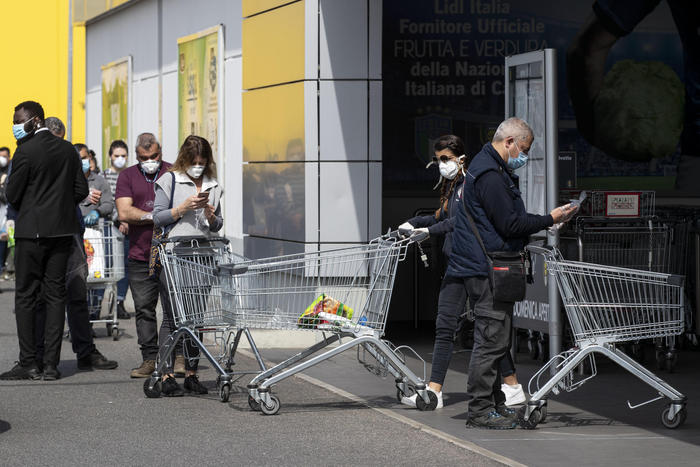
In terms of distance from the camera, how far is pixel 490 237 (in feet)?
27.4

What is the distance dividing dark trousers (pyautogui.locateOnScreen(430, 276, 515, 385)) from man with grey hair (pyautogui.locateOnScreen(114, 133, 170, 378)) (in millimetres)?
2587

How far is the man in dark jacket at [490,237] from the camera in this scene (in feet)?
27.1

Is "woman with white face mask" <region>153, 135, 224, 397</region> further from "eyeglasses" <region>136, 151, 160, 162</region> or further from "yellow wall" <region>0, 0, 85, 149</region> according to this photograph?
"yellow wall" <region>0, 0, 85, 149</region>

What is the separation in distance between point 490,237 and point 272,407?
1.94 meters

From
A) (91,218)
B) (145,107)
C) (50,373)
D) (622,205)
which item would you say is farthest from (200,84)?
(622,205)

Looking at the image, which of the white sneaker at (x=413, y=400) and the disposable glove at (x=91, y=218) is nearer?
the white sneaker at (x=413, y=400)

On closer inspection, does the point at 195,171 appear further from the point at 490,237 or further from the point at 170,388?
the point at 490,237

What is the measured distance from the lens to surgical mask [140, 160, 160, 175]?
10.8 metres

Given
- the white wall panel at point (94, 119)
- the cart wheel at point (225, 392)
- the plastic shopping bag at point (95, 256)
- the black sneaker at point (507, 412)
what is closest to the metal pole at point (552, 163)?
the black sneaker at point (507, 412)

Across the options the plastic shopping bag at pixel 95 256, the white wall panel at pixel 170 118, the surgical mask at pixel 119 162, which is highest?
the white wall panel at pixel 170 118

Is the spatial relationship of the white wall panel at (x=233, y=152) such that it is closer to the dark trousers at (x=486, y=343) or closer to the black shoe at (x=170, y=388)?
the black shoe at (x=170, y=388)

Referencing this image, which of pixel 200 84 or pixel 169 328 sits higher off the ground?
pixel 200 84

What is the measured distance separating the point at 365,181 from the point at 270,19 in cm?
221

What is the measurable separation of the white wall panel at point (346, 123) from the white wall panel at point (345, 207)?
19cm
